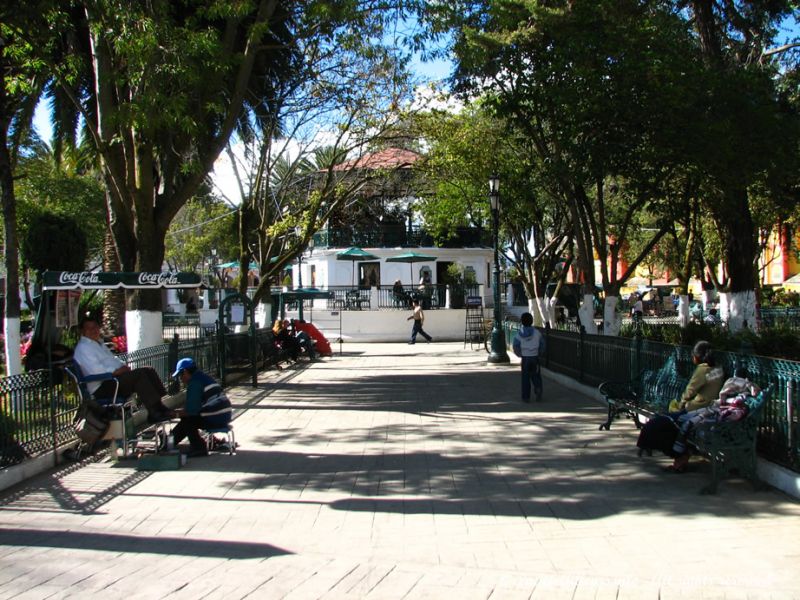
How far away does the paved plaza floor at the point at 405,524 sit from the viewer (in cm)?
480

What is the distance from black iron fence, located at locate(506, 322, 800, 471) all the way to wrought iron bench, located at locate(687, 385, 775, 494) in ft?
0.68

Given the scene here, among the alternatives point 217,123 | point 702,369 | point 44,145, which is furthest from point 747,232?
point 44,145

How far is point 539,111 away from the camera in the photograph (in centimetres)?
1605

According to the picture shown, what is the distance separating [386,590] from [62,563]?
233 cm

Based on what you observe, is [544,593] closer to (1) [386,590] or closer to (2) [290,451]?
(1) [386,590]

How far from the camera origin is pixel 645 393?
1000 centimetres

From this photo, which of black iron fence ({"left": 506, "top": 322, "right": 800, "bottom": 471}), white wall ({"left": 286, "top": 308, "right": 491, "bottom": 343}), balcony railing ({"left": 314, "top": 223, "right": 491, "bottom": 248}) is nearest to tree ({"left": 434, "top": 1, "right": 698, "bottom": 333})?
black iron fence ({"left": 506, "top": 322, "right": 800, "bottom": 471})

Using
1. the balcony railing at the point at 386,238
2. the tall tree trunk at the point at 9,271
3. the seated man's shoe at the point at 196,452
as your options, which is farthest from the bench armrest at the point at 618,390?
the balcony railing at the point at 386,238

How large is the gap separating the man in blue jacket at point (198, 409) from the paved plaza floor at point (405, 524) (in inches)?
14.5

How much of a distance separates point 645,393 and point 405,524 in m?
5.14

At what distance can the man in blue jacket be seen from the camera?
8414mm

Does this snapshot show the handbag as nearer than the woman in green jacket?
No

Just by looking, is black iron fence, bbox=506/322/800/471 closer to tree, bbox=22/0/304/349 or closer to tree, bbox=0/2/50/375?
tree, bbox=22/0/304/349

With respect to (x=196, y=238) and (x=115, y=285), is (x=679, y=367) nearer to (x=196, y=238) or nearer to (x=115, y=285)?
(x=115, y=285)
